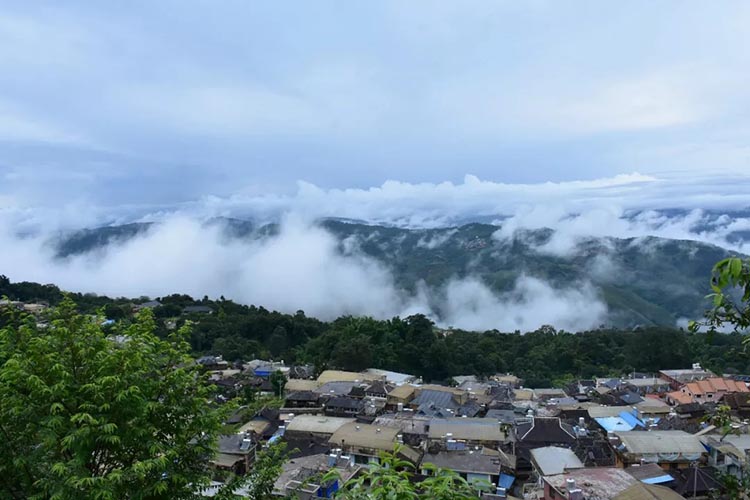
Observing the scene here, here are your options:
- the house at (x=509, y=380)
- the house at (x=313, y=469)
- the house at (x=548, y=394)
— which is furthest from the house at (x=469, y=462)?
the house at (x=509, y=380)

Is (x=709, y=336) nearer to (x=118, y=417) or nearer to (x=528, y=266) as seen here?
(x=118, y=417)

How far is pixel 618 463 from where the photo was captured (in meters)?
18.9

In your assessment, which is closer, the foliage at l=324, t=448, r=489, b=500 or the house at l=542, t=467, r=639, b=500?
the foliage at l=324, t=448, r=489, b=500

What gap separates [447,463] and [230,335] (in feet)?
113

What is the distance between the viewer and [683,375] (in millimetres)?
36594

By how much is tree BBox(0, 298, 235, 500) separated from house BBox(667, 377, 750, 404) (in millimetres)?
Answer: 31363

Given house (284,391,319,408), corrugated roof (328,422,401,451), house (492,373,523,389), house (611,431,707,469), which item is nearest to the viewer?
house (611,431,707,469)

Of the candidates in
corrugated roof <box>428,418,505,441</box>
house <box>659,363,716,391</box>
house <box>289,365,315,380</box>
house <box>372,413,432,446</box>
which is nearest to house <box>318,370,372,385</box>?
house <box>289,365,315,380</box>

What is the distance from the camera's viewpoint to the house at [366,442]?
754 inches

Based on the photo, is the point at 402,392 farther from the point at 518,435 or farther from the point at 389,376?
the point at 518,435

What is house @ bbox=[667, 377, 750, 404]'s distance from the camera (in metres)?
29.6

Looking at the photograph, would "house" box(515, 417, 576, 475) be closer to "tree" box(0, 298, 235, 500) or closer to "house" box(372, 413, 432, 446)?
"house" box(372, 413, 432, 446)

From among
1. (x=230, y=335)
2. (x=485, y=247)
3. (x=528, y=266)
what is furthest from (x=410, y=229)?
(x=230, y=335)

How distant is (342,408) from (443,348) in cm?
1737
